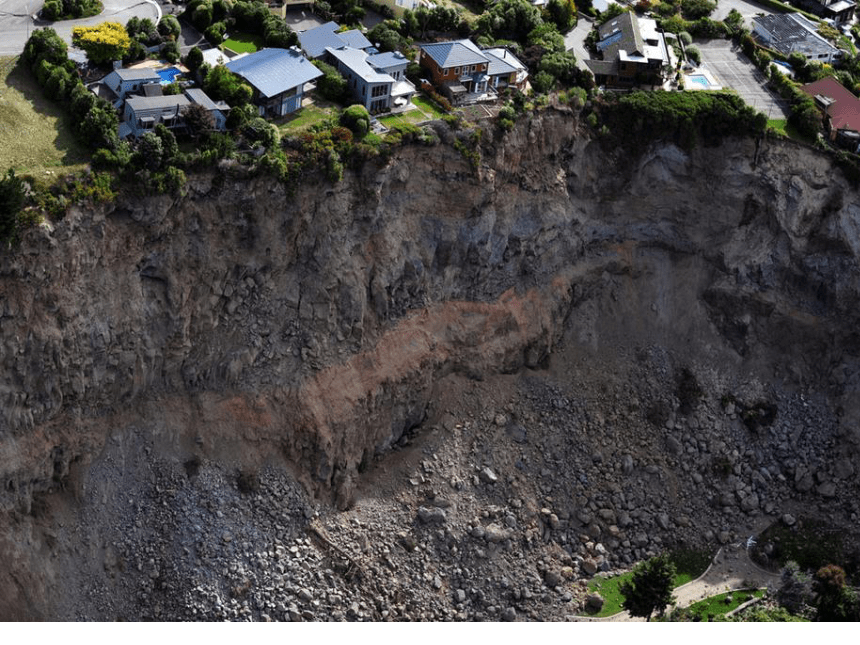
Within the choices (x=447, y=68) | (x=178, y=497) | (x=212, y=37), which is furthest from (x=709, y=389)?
(x=212, y=37)

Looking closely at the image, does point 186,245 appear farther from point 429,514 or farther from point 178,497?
point 429,514

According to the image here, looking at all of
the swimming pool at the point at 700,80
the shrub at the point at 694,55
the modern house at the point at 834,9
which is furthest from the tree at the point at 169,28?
the modern house at the point at 834,9

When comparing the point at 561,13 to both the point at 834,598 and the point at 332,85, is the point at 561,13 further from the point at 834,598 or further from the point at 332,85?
the point at 834,598

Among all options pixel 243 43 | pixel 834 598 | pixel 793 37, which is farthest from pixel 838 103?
pixel 243 43

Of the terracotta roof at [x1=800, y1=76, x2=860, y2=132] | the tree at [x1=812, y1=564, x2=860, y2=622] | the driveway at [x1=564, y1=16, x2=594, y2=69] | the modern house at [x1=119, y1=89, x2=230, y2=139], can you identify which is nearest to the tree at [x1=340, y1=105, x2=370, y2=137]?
the modern house at [x1=119, y1=89, x2=230, y2=139]

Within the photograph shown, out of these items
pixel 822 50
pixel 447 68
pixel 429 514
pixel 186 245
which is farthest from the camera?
pixel 822 50

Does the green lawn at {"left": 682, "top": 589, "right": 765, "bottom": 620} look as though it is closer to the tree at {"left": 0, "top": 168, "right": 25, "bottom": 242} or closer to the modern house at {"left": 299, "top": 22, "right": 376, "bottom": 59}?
the modern house at {"left": 299, "top": 22, "right": 376, "bottom": 59}
